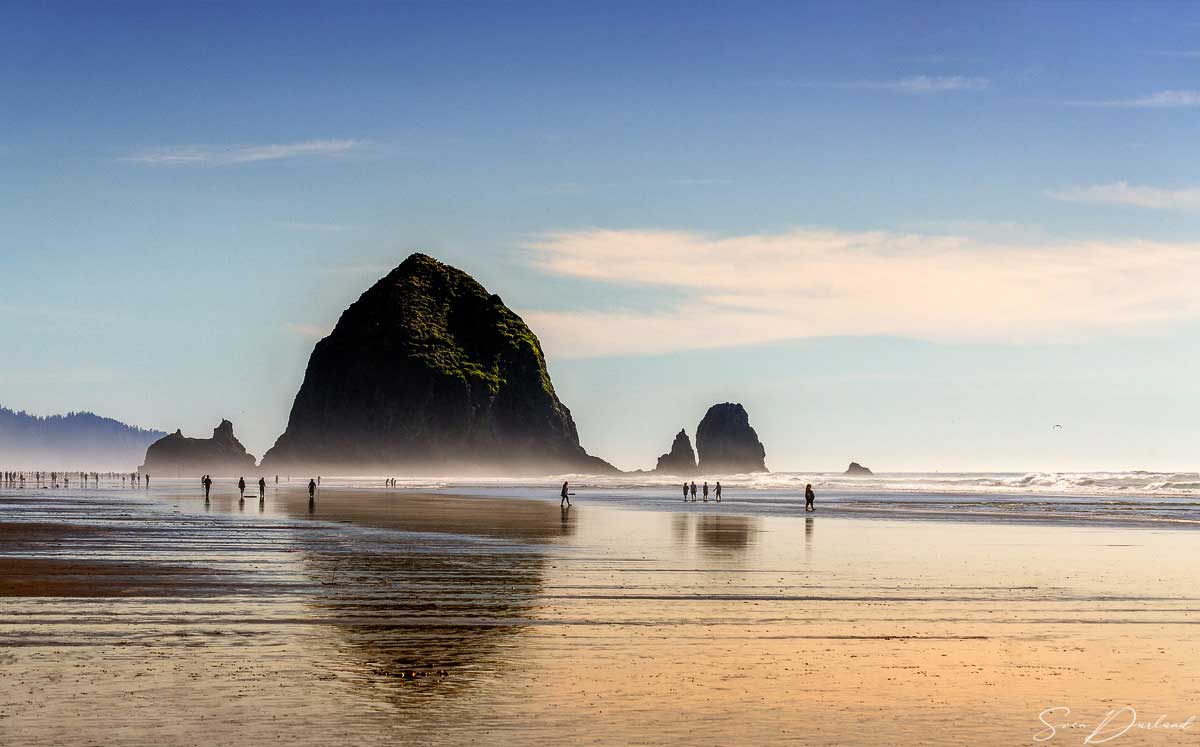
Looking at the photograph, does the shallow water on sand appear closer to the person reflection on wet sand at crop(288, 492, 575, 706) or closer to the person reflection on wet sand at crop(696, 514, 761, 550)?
the person reflection on wet sand at crop(288, 492, 575, 706)

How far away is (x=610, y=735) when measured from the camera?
10.4m

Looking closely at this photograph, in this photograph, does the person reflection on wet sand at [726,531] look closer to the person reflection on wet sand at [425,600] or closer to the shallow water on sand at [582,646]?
the shallow water on sand at [582,646]

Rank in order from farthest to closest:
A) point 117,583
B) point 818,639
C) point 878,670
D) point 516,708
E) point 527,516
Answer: point 527,516, point 117,583, point 818,639, point 878,670, point 516,708

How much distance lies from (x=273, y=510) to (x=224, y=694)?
50.8 m

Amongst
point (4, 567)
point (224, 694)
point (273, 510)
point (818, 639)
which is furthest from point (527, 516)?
point (224, 694)

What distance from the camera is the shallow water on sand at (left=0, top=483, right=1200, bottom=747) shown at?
10.8 meters

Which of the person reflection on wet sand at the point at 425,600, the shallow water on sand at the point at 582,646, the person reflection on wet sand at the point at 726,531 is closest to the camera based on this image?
the shallow water on sand at the point at 582,646

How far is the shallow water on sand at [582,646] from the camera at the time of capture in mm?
10828


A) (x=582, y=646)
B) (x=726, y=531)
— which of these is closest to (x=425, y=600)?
(x=582, y=646)

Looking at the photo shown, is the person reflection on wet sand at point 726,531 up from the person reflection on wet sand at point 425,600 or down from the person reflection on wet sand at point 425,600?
down

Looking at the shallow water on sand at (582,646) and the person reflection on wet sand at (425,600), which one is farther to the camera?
the person reflection on wet sand at (425,600)

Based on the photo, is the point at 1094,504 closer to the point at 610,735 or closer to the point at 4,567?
the point at 4,567

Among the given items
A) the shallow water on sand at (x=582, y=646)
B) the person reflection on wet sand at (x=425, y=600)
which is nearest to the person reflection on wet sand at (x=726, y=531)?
the shallow water on sand at (x=582, y=646)

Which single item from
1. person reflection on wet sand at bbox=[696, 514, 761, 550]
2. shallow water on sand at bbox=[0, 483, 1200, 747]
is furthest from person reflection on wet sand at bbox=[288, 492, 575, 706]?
person reflection on wet sand at bbox=[696, 514, 761, 550]
